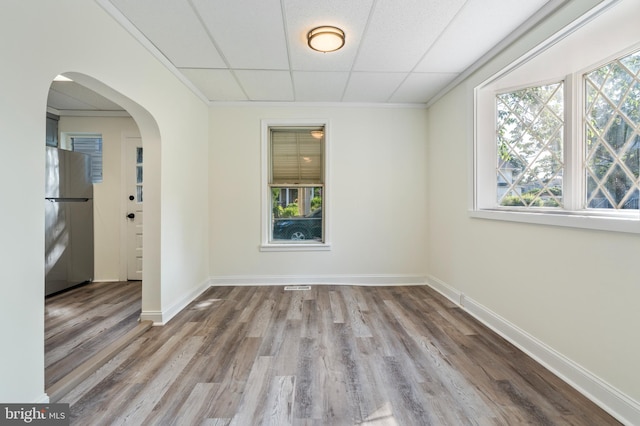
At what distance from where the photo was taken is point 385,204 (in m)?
3.89

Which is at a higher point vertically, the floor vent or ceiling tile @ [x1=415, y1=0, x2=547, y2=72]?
ceiling tile @ [x1=415, y1=0, x2=547, y2=72]

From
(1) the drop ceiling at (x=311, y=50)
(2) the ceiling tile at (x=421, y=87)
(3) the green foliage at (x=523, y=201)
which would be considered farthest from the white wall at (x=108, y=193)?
(3) the green foliage at (x=523, y=201)

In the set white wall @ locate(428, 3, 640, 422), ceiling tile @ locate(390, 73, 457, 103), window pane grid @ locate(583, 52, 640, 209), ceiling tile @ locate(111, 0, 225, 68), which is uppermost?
ceiling tile @ locate(390, 73, 457, 103)

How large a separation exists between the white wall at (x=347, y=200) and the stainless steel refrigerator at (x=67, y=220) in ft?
5.57

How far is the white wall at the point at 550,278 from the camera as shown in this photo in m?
1.49

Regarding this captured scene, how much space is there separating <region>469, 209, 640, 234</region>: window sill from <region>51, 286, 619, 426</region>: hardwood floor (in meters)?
1.02

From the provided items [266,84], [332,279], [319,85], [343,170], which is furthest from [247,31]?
[332,279]

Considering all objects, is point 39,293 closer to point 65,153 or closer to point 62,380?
point 62,380

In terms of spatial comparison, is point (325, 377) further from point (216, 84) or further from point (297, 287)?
point (216, 84)

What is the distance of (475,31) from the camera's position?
7.22 feet

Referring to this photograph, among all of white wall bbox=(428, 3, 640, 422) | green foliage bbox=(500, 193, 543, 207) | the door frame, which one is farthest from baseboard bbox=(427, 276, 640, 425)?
the door frame

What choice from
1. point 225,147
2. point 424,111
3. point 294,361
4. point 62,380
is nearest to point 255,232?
point 225,147

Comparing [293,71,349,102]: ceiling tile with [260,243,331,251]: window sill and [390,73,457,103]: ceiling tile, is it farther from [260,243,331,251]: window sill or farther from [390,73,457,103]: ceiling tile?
[260,243,331,251]: window sill

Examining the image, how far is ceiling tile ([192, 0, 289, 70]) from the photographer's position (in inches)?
76.1
